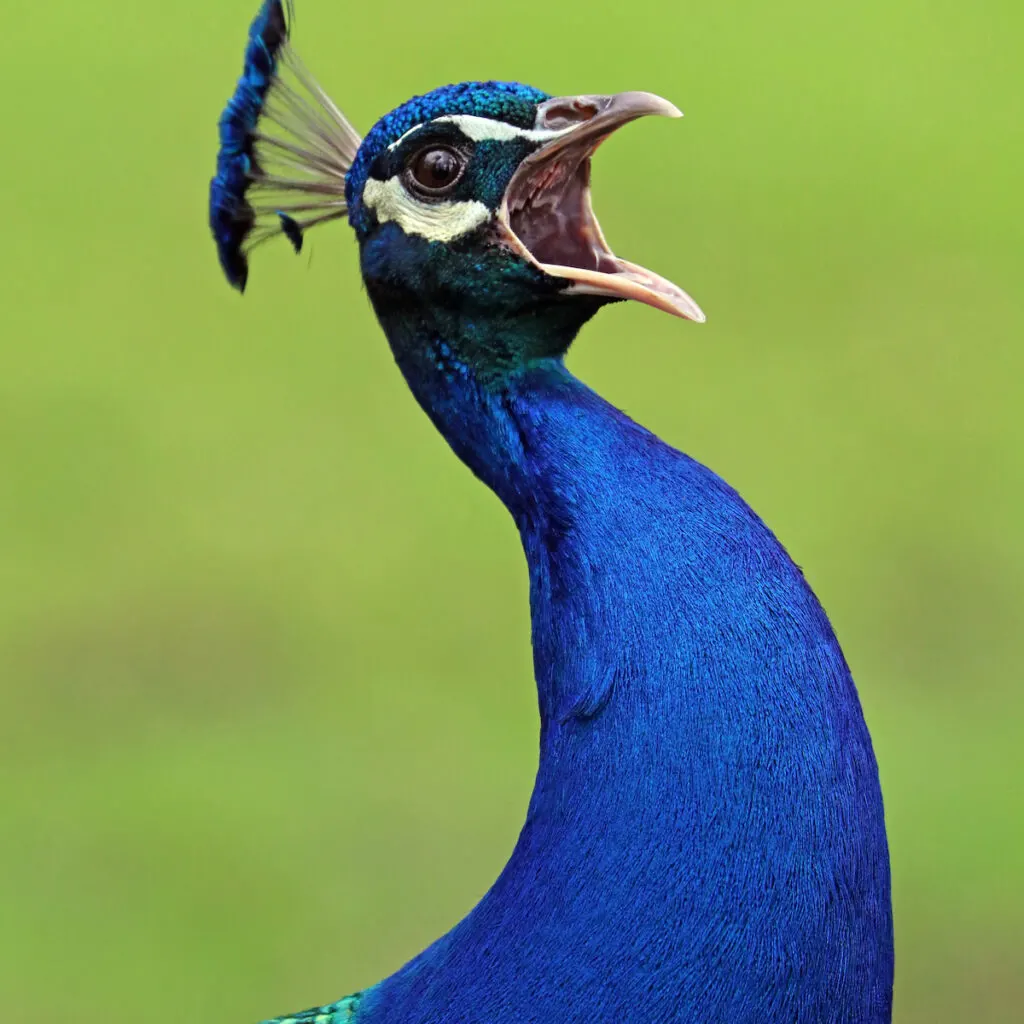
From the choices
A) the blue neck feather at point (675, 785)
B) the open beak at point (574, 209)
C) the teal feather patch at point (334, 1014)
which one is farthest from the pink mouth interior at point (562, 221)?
the teal feather patch at point (334, 1014)

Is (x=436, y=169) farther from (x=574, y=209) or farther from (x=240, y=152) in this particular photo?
(x=240, y=152)

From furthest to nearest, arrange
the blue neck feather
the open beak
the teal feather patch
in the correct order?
the teal feather patch < the open beak < the blue neck feather

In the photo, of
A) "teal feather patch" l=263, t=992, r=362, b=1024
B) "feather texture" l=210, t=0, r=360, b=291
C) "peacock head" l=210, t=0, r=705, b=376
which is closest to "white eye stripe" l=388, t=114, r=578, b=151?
"peacock head" l=210, t=0, r=705, b=376

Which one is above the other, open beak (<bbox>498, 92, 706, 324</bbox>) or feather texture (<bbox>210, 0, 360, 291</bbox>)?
feather texture (<bbox>210, 0, 360, 291</bbox>)

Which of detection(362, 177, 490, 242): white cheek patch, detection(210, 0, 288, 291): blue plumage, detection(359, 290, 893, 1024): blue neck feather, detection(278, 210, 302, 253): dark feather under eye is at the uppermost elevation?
detection(210, 0, 288, 291): blue plumage

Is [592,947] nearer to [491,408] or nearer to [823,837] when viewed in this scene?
[823,837]

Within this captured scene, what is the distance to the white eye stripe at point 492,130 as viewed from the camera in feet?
4.43

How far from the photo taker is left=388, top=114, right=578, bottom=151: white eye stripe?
1.35 meters

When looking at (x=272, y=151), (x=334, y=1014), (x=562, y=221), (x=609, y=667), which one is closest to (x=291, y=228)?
(x=272, y=151)

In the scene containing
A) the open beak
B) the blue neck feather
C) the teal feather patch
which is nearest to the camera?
the blue neck feather

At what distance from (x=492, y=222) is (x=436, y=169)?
66mm

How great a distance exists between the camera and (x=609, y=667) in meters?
1.24

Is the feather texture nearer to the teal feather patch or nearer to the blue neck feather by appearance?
the blue neck feather

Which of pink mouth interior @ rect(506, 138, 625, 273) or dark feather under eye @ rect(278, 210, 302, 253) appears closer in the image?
pink mouth interior @ rect(506, 138, 625, 273)
